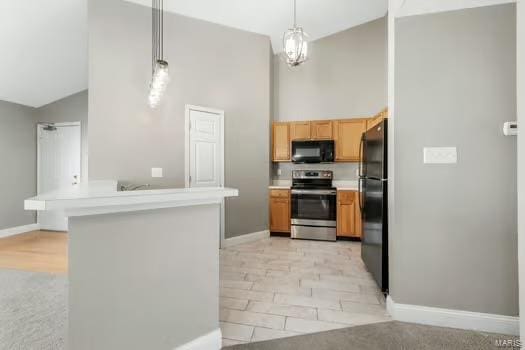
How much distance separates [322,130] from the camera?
15.8ft

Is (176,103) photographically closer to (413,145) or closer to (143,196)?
(143,196)

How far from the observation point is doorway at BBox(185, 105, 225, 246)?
383cm

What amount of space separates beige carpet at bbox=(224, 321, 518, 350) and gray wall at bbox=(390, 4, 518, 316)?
0.20 metres

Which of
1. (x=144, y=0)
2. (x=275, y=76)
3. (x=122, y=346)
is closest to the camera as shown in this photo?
(x=122, y=346)

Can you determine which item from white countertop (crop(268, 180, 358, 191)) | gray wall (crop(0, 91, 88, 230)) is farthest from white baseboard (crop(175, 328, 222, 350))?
gray wall (crop(0, 91, 88, 230))

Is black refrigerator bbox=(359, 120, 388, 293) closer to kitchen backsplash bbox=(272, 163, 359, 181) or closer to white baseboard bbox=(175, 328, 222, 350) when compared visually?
white baseboard bbox=(175, 328, 222, 350)

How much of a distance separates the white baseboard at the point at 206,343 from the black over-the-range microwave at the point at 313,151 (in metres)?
3.58

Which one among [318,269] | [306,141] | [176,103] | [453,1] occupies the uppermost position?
[453,1]

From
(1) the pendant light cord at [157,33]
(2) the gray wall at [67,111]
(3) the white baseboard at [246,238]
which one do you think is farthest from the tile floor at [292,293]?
(2) the gray wall at [67,111]

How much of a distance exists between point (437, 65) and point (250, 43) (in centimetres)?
320

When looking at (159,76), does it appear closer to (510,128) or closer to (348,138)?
(510,128)

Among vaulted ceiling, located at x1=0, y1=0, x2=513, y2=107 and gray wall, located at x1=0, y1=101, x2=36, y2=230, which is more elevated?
vaulted ceiling, located at x1=0, y1=0, x2=513, y2=107

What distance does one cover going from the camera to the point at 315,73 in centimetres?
503

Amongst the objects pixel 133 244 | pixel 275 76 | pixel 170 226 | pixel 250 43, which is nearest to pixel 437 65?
pixel 170 226
